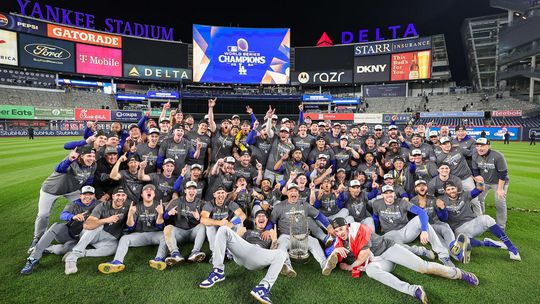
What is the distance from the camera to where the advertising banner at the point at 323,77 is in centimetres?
5519

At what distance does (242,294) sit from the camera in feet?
15.0

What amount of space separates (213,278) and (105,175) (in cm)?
403

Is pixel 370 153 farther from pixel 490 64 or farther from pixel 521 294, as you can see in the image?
pixel 490 64

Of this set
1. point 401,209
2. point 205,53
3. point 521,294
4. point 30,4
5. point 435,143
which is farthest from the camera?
point 205,53

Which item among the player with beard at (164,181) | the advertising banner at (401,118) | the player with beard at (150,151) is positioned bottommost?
the player with beard at (164,181)

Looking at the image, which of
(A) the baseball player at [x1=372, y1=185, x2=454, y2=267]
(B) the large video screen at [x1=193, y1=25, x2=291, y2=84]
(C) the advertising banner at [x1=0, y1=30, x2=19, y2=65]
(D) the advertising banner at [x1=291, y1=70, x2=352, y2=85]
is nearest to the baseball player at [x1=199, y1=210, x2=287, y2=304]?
(A) the baseball player at [x1=372, y1=185, x2=454, y2=267]

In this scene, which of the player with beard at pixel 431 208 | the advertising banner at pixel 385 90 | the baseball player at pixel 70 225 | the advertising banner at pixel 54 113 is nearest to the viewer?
the baseball player at pixel 70 225

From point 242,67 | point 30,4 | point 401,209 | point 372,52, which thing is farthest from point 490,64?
point 30,4

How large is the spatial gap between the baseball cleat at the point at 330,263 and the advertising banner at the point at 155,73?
54442mm

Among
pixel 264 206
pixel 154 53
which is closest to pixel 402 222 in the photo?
pixel 264 206

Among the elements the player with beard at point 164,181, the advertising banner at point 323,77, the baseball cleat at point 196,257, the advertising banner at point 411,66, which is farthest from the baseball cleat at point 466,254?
the advertising banner at point 411,66

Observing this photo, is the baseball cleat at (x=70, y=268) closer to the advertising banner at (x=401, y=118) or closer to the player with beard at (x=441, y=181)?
the player with beard at (x=441, y=181)

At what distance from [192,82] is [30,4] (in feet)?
91.2

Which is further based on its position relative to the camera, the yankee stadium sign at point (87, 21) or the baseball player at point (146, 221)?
the yankee stadium sign at point (87, 21)
